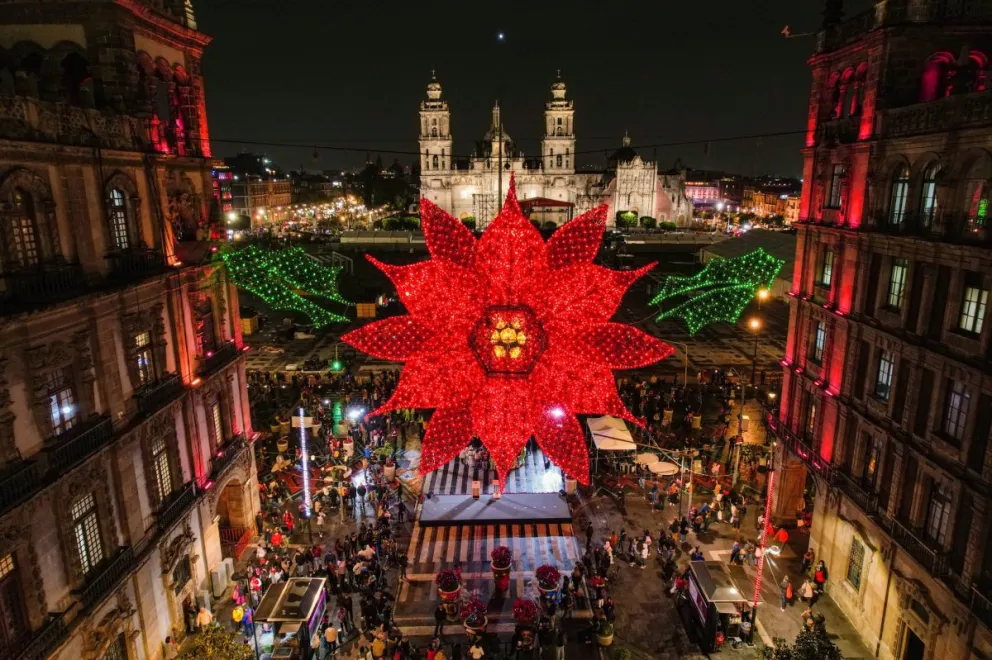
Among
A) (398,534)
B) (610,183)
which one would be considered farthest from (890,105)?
(610,183)

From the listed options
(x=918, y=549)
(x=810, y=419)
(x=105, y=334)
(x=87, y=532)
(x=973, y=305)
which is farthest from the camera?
(x=810, y=419)

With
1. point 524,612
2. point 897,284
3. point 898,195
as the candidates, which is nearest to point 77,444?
point 524,612

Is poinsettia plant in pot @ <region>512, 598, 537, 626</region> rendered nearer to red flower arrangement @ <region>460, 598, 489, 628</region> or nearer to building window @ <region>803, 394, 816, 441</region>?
red flower arrangement @ <region>460, 598, 489, 628</region>

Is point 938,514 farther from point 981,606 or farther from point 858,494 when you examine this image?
point 858,494

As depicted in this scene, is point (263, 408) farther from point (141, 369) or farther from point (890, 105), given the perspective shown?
point (890, 105)

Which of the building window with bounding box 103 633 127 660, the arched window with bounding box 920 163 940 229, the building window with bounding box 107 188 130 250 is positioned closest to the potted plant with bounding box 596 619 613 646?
the building window with bounding box 103 633 127 660

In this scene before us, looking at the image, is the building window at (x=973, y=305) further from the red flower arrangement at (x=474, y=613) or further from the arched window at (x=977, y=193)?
the red flower arrangement at (x=474, y=613)
